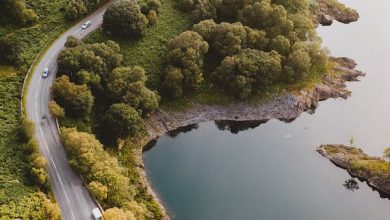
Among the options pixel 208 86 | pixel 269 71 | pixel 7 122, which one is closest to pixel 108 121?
pixel 7 122

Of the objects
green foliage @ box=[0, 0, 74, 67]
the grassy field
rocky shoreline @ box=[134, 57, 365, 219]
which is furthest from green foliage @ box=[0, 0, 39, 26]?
rocky shoreline @ box=[134, 57, 365, 219]

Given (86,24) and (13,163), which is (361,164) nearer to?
(13,163)

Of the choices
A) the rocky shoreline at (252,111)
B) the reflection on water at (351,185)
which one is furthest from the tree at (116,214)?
the reflection on water at (351,185)

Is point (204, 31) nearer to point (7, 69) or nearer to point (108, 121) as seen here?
A: point (108, 121)

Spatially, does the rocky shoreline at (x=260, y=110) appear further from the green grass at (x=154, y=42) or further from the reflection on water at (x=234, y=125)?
the green grass at (x=154, y=42)

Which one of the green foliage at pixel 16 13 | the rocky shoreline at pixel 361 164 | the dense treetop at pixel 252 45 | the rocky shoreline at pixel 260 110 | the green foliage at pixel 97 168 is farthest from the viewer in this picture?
the dense treetop at pixel 252 45

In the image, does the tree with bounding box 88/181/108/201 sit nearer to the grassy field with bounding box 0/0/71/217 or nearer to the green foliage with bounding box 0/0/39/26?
the grassy field with bounding box 0/0/71/217
